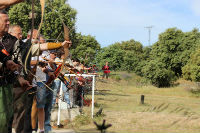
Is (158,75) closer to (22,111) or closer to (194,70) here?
(194,70)

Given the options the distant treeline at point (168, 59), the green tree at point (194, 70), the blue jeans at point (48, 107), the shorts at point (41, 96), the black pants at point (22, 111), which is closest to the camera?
the black pants at point (22, 111)

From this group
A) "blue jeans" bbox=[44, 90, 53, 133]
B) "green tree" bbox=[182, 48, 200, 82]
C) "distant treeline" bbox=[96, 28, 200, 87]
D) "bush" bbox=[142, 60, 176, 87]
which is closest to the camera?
"blue jeans" bbox=[44, 90, 53, 133]

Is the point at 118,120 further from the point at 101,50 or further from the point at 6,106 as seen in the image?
the point at 101,50

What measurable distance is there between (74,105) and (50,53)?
4.87 m

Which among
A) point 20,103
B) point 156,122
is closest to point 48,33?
point 156,122

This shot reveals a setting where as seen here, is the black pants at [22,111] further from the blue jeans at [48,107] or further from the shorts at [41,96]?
the blue jeans at [48,107]

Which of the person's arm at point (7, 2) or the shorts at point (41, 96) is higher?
the person's arm at point (7, 2)

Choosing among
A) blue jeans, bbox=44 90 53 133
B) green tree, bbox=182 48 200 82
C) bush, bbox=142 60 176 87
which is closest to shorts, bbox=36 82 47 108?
blue jeans, bbox=44 90 53 133

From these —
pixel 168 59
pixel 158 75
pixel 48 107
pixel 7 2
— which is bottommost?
pixel 48 107

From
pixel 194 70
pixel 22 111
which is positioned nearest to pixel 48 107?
→ pixel 22 111

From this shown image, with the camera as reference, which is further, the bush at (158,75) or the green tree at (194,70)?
the bush at (158,75)

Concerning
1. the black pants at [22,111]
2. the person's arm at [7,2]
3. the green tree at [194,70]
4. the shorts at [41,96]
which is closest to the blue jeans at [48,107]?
the shorts at [41,96]

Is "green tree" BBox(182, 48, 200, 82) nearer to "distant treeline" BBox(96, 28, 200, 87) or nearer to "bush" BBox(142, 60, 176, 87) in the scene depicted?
"distant treeline" BBox(96, 28, 200, 87)

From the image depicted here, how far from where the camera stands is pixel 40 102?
229 inches
